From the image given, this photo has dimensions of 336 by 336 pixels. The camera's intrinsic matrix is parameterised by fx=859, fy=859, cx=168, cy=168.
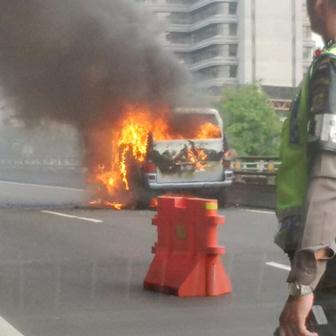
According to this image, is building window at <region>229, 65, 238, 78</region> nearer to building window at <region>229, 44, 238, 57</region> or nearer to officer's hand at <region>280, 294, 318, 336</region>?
building window at <region>229, 44, 238, 57</region>

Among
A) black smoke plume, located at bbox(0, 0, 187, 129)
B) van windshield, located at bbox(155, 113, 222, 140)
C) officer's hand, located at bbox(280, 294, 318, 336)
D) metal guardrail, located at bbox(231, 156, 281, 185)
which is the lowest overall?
metal guardrail, located at bbox(231, 156, 281, 185)

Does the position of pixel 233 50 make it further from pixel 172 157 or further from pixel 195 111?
pixel 172 157

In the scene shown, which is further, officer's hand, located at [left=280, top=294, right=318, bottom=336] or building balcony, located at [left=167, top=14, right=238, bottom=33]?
building balcony, located at [left=167, top=14, right=238, bottom=33]

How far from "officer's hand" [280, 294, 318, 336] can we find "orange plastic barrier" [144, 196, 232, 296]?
558 cm

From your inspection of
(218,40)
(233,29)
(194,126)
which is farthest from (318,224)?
(233,29)

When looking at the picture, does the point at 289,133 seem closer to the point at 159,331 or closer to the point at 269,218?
the point at 159,331

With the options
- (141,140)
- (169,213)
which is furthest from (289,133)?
(141,140)

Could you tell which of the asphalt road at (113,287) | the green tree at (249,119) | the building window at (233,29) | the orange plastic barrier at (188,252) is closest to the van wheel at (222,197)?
the asphalt road at (113,287)

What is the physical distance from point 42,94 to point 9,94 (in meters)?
1.40

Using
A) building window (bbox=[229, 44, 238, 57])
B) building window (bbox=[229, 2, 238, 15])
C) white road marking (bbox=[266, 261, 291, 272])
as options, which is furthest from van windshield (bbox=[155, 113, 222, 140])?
building window (bbox=[229, 44, 238, 57])

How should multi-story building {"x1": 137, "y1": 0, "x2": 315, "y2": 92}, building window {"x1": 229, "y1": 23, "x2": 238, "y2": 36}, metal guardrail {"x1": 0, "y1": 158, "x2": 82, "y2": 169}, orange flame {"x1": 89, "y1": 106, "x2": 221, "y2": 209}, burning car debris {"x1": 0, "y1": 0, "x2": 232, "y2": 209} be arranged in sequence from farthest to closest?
building window {"x1": 229, "y1": 23, "x2": 238, "y2": 36} < multi-story building {"x1": 137, "y1": 0, "x2": 315, "y2": 92} < metal guardrail {"x1": 0, "y1": 158, "x2": 82, "y2": 169} < burning car debris {"x1": 0, "y1": 0, "x2": 232, "y2": 209} < orange flame {"x1": 89, "y1": 106, "x2": 221, "y2": 209}

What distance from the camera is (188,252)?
8195mm

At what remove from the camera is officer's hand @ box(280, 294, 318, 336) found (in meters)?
2.32

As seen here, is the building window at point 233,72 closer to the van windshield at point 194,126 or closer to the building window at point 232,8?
the building window at point 232,8
